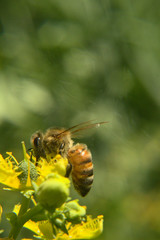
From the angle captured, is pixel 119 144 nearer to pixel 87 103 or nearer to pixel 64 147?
pixel 87 103

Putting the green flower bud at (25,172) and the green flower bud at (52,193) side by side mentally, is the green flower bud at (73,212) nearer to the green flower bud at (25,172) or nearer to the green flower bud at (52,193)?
the green flower bud at (52,193)

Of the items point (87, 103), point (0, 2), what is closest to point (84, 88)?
point (87, 103)

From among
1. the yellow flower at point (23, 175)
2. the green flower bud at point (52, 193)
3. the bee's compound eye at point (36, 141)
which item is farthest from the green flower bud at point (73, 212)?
the bee's compound eye at point (36, 141)

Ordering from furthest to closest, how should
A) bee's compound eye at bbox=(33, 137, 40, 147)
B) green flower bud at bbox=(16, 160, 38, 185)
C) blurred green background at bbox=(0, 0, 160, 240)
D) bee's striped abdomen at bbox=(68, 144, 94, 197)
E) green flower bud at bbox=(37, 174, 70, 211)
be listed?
blurred green background at bbox=(0, 0, 160, 240)
bee's compound eye at bbox=(33, 137, 40, 147)
bee's striped abdomen at bbox=(68, 144, 94, 197)
green flower bud at bbox=(16, 160, 38, 185)
green flower bud at bbox=(37, 174, 70, 211)

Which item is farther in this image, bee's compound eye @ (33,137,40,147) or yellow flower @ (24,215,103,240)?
bee's compound eye @ (33,137,40,147)

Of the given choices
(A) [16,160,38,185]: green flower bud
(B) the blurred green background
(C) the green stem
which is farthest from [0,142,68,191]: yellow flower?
(B) the blurred green background

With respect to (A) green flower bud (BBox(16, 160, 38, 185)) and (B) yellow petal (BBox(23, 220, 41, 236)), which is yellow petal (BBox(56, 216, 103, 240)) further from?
(A) green flower bud (BBox(16, 160, 38, 185))
